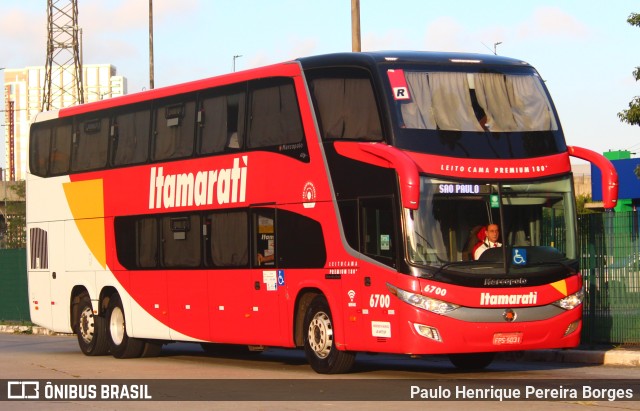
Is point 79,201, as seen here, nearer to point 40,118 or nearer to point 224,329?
point 40,118

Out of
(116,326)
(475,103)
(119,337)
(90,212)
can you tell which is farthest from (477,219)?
(90,212)

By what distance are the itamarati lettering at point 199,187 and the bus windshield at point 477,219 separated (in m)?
4.27

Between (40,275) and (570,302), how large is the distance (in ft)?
42.1

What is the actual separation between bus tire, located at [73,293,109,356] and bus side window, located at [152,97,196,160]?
12.2ft

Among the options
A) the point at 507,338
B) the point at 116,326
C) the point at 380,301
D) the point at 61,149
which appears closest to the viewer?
the point at 507,338

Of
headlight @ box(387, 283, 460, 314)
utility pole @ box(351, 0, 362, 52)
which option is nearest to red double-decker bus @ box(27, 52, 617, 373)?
headlight @ box(387, 283, 460, 314)

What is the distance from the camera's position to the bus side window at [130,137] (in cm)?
2234

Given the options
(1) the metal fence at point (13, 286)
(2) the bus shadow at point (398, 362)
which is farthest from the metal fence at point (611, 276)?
(1) the metal fence at point (13, 286)

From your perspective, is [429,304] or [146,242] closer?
[429,304]

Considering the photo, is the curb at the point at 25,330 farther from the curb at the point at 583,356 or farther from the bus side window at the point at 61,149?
the curb at the point at 583,356

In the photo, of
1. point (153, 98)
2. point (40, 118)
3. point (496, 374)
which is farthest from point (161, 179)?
point (496, 374)

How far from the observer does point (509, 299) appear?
16.1 metres

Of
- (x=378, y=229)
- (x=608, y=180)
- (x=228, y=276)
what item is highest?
(x=608, y=180)

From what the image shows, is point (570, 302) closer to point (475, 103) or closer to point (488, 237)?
point (488, 237)
